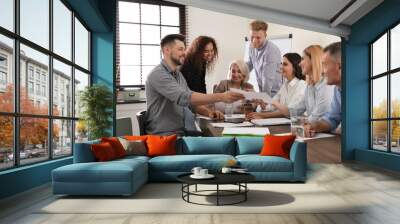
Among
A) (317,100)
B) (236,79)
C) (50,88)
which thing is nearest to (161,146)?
(50,88)

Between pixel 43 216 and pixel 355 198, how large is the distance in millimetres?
3643

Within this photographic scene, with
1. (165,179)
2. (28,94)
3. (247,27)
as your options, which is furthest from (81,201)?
(247,27)

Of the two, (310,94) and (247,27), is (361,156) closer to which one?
(310,94)

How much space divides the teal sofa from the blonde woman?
311cm

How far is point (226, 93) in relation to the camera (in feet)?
31.9

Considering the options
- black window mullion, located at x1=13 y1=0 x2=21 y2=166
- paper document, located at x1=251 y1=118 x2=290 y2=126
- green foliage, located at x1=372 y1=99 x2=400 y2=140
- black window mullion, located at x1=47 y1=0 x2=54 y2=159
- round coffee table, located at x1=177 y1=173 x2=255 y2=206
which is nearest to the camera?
round coffee table, located at x1=177 y1=173 x2=255 y2=206

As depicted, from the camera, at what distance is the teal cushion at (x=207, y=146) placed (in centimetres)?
708

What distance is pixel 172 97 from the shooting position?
9.36m

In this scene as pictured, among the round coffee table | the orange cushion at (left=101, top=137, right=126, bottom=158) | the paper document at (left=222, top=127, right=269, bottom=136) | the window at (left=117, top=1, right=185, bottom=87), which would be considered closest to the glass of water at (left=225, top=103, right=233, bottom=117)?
the paper document at (left=222, top=127, right=269, bottom=136)

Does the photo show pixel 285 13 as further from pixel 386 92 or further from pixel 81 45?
pixel 81 45

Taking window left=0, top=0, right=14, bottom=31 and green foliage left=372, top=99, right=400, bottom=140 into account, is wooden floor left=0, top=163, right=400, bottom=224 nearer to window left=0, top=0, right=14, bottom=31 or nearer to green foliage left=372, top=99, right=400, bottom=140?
window left=0, top=0, right=14, bottom=31

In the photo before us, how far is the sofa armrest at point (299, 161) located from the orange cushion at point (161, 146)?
2003 millimetres

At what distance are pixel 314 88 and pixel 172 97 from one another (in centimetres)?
341

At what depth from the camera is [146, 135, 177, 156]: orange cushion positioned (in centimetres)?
689
